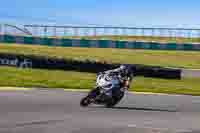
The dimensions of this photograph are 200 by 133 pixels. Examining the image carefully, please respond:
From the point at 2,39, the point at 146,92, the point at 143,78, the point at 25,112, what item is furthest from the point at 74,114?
the point at 2,39

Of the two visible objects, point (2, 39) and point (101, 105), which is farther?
point (2, 39)

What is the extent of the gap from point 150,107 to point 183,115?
1.25 m

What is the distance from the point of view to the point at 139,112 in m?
12.4

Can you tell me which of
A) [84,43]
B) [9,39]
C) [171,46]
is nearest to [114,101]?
[9,39]

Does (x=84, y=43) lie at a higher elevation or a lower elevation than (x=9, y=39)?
lower

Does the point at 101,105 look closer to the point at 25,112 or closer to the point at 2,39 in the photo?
the point at 25,112

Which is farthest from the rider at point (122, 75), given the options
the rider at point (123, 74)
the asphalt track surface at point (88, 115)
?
the asphalt track surface at point (88, 115)

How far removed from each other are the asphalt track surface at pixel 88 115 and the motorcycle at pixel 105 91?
21 cm

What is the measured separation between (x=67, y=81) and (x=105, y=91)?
7.24 m

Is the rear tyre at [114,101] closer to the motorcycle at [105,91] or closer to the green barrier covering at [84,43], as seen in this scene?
the motorcycle at [105,91]

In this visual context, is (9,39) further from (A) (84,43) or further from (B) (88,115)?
(B) (88,115)

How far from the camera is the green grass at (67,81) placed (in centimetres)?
1801

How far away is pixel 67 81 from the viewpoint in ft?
63.1

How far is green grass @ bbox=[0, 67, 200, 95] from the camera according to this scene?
18014 millimetres
